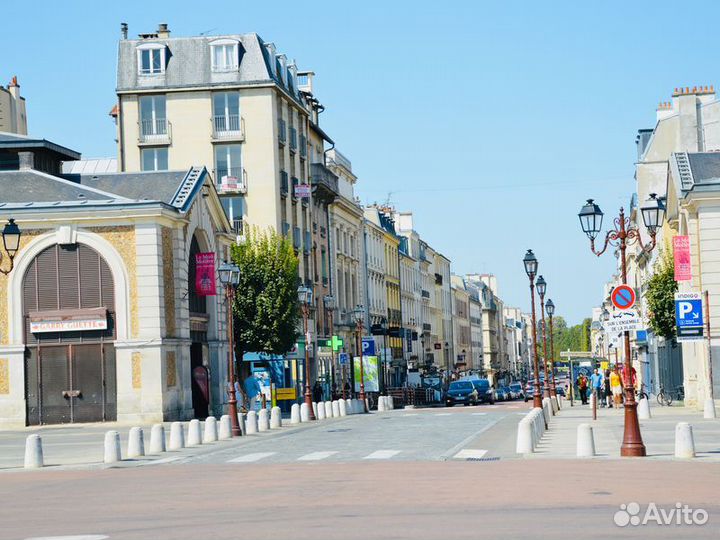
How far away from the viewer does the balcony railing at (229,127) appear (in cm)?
6756

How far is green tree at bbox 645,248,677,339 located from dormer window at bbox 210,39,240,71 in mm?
25724

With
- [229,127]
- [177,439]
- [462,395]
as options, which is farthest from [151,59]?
[177,439]

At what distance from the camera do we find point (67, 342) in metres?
45.1

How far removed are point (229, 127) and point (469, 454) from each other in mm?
45074

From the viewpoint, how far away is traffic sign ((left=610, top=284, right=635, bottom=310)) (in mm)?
26516

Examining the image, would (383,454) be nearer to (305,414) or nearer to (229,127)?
(305,414)

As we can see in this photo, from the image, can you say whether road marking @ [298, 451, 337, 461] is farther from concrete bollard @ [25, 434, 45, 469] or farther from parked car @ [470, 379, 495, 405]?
parked car @ [470, 379, 495, 405]

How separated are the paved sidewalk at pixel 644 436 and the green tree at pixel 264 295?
20883mm

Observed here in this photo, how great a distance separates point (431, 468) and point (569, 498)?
6192mm

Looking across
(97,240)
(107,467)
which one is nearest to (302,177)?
(97,240)

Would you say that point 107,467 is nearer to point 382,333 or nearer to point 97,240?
point 97,240

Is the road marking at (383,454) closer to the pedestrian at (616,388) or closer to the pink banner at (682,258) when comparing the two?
the pink banner at (682,258)

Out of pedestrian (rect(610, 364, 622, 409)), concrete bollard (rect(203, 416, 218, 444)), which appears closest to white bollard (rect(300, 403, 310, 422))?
pedestrian (rect(610, 364, 622, 409))

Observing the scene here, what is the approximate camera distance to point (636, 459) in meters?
22.1
